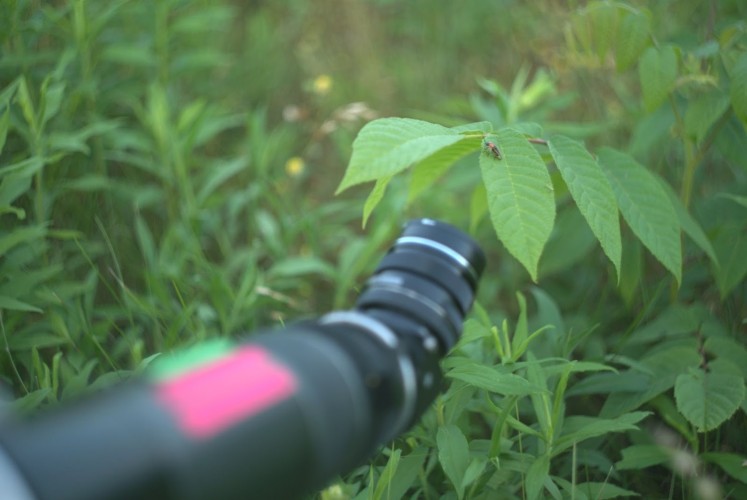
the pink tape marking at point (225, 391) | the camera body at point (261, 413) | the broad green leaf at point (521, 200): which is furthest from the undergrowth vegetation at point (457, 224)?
the pink tape marking at point (225, 391)

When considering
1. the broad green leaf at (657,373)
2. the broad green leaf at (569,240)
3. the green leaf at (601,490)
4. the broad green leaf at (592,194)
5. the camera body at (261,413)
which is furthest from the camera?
the broad green leaf at (569,240)

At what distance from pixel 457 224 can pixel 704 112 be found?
0.87 meters

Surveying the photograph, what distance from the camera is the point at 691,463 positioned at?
142 cm

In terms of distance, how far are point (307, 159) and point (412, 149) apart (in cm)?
194

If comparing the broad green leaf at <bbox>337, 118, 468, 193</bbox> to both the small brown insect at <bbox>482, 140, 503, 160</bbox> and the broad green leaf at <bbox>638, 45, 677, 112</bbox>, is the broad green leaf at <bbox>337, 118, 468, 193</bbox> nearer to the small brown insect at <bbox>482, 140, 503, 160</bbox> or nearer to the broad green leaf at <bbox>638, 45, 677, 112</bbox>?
the small brown insect at <bbox>482, 140, 503, 160</bbox>

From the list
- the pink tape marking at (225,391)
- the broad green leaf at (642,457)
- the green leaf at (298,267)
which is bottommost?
the broad green leaf at (642,457)

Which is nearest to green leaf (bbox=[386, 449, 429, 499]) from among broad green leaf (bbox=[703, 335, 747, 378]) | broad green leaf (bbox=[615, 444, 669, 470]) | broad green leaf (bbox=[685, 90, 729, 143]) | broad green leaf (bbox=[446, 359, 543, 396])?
broad green leaf (bbox=[446, 359, 543, 396])

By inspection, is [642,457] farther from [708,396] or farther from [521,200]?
[521,200]

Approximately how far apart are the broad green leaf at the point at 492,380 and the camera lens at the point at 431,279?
0.19 metres

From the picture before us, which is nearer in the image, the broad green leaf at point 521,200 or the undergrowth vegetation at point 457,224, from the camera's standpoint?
the broad green leaf at point 521,200

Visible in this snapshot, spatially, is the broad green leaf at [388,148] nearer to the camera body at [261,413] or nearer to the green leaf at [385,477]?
the camera body at [261,413]

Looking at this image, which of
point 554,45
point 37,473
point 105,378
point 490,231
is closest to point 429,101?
point 554,45

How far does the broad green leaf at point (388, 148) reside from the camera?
1136 mm

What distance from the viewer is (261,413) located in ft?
3.01
